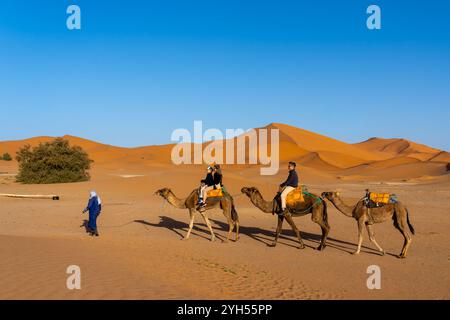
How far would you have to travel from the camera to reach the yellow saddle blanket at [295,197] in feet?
43.0

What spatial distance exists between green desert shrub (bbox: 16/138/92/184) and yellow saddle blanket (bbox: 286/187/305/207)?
30045mm

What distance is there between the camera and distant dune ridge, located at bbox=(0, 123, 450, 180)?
213 ft

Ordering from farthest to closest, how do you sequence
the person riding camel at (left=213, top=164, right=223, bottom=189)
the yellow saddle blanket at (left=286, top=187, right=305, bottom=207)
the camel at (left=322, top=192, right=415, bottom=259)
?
the person riding camel at (left=213, top=164, right=223, bottom=189), the yellow saddle blanket at (left=286, top=187, right=305, bottom=207), the camel at (left=322, top=192, right=415, bottom=259)

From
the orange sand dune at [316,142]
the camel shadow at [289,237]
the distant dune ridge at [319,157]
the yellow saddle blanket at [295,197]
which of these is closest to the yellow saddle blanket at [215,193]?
the camel shadow at [289,237]

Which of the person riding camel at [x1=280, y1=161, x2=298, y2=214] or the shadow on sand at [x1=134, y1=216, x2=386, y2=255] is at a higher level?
the person riding camel at [x1=280, y1=161, x2=298, y2=214]

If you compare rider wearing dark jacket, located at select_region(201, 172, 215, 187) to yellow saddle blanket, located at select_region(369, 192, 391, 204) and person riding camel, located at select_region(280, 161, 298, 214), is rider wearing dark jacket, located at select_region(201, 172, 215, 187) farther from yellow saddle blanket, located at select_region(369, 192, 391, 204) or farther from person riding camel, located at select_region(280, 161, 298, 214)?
yellow saddle blanket, located at select_region(369, 192, 391, 204)

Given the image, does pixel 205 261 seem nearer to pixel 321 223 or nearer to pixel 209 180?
pixel 209 180

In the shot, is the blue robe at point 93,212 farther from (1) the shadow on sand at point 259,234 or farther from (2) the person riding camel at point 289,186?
(2) the person riding camel at point 289,186

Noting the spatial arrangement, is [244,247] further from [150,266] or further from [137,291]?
[137,291]

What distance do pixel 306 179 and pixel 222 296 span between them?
156 ft

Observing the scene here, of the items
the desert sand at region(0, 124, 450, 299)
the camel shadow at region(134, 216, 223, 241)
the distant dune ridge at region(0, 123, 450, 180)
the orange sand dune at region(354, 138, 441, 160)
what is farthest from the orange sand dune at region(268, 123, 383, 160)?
the camel shadow at region(134, 216, 223, 241)

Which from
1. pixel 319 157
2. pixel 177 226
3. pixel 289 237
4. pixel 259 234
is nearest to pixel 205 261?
pixel 289 237

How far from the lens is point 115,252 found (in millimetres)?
10930

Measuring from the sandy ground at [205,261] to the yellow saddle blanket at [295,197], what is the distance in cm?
135
